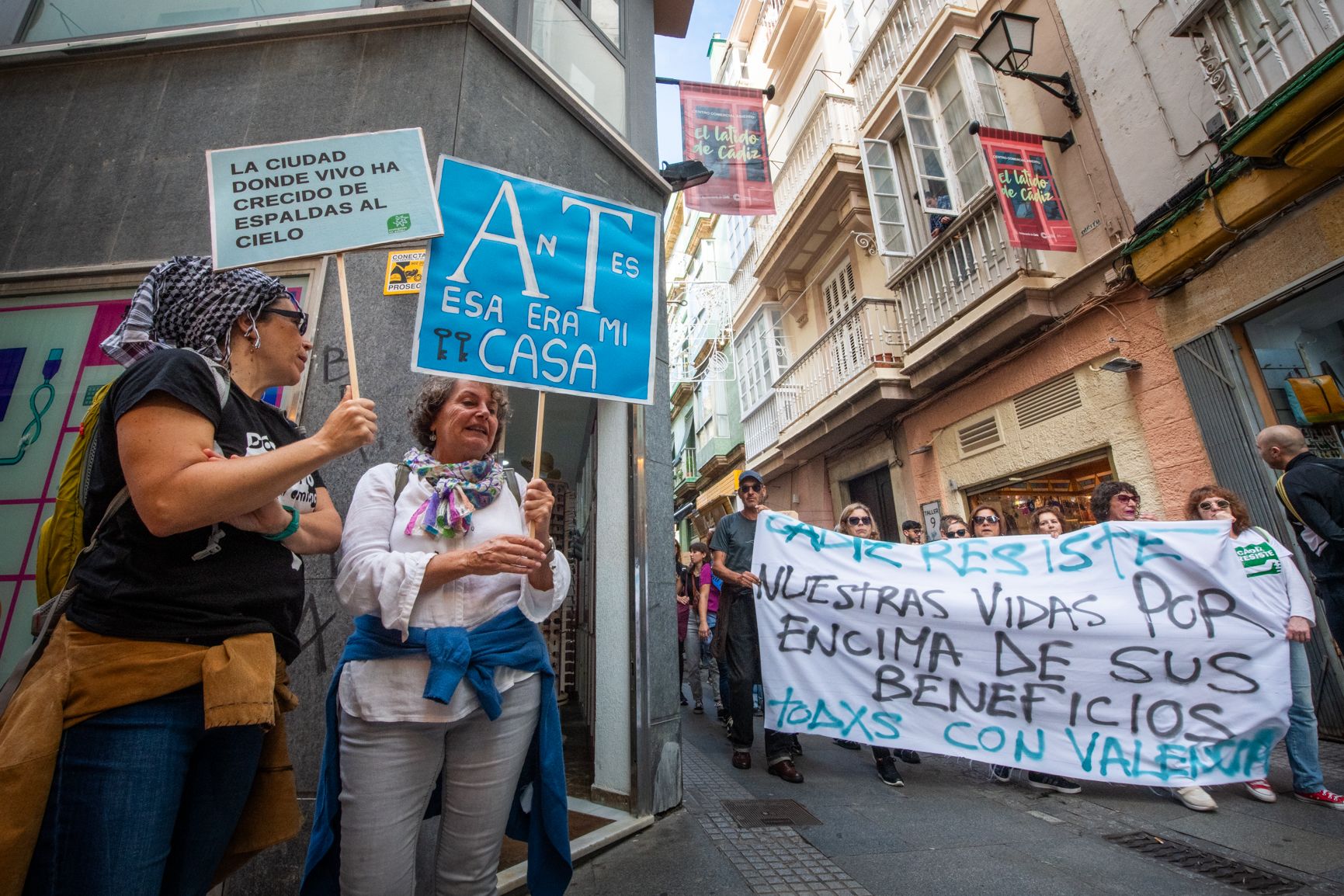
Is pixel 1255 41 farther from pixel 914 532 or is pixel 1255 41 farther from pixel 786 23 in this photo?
pixel 786 23

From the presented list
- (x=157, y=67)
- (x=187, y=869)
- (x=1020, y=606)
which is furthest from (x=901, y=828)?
(x=157, y=67)

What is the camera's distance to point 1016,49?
737cm

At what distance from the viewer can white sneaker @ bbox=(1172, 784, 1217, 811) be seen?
3275mm

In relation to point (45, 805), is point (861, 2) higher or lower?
higher

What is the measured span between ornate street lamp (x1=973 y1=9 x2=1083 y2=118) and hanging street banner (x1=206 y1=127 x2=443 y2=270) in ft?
26.3

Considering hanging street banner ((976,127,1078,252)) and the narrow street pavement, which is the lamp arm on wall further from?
the narrow street pavement

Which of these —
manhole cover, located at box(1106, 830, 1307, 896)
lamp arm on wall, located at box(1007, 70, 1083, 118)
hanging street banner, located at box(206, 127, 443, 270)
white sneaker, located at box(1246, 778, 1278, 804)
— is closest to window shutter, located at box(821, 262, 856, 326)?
lamp arm on wall, located at box(1007, 70, 1083, 118)

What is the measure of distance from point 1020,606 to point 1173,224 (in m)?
5.01

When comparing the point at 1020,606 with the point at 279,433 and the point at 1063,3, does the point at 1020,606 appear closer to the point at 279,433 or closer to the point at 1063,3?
the point at 279,433

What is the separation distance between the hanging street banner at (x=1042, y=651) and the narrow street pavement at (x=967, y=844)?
27cm

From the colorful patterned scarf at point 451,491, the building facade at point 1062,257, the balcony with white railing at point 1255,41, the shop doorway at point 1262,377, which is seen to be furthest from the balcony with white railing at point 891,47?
the colorful patterned scarf at point 451,491

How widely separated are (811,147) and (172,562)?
542 inches

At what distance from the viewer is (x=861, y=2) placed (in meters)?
12.1

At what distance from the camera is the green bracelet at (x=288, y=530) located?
1426 millimetres
